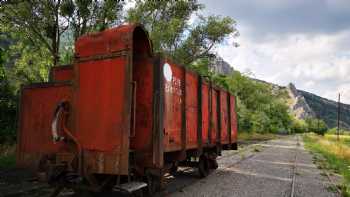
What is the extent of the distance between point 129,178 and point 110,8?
1423 centimetres

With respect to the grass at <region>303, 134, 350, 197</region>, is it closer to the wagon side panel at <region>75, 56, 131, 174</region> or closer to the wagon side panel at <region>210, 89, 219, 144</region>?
the wagon side panel at <region>210, 89, 219, 144</region>

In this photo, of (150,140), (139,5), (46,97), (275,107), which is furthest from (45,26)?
(275,107)

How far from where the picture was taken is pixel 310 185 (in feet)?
37.0

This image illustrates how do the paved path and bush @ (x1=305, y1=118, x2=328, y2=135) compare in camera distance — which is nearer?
the paved path

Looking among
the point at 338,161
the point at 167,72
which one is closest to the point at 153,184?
the point at 167,72

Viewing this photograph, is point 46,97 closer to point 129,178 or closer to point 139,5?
point 129,178

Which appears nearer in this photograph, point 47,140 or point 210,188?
point 47,140

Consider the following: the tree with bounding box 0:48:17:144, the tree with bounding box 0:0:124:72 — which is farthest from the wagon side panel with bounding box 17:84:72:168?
the tree with bounding box 0:0:124:72

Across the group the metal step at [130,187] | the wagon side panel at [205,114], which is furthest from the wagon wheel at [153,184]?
the wagon side panel at [205,114]

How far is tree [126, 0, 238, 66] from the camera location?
85.8ft

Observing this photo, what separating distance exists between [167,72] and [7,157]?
889cm

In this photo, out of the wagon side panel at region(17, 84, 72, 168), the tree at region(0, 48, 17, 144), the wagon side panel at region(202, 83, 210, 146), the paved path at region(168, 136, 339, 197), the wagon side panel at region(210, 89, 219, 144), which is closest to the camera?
the wagon side panel at region(17, 84, 72, 168)

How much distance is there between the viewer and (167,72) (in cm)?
761

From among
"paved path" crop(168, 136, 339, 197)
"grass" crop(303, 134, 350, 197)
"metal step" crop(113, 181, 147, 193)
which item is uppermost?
"metal step" crop(113, 181, 147, 193)
